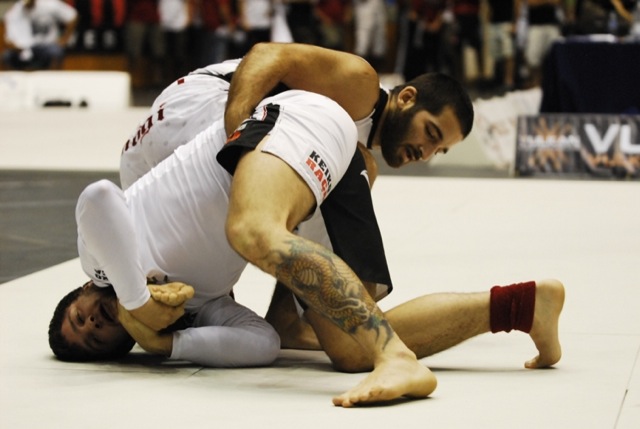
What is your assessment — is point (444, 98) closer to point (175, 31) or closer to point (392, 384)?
point (392, 384)

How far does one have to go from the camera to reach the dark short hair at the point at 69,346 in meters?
4.04

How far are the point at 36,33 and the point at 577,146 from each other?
389 inches

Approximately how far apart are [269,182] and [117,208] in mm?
442

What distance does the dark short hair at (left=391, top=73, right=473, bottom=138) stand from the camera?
423cm

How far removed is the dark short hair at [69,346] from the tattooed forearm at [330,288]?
2.56 ft

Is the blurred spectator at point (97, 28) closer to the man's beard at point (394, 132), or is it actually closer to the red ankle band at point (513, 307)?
the man's beard at point (394, 132)

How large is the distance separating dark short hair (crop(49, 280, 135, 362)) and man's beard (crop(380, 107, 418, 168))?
3.49 feet

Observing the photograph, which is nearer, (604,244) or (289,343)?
(289,343)

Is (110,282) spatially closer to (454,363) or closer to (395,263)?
(454,363)

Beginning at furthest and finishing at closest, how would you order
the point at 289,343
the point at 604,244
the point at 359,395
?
the point at 604,244
the point at 289,343
the point at 359,395

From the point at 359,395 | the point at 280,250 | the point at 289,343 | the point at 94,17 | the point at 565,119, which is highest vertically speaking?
the point at 280,250

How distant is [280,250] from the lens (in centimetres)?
357

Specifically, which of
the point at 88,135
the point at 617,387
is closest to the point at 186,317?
the point at 617,387

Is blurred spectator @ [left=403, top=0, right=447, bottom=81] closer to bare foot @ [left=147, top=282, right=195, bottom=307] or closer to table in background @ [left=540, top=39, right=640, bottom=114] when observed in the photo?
table in background @ [left=540, top=39, right=640, bottom=114]
